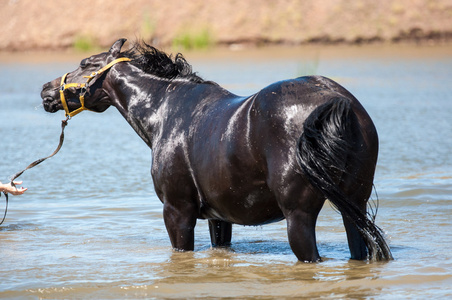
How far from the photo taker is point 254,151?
5.33 metres

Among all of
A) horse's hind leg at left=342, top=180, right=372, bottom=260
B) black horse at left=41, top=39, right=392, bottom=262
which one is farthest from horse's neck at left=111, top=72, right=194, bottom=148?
horse's hind leg at left=342, top=180, right=372, bottom=260

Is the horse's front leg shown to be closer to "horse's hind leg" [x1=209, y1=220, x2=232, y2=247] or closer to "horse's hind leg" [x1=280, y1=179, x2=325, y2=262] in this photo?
"horse's hind leg" [x1=209, y1=220, x2=232, y2=247]

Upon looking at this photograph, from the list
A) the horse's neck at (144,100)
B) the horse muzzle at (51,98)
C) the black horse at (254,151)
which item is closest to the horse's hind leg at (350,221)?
the black horse at (254,151)

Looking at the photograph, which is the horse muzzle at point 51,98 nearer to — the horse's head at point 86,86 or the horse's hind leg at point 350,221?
the horse's head at point 86,86

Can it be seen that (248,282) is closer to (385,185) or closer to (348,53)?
(385,185)

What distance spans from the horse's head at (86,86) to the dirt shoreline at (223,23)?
23.6 meters

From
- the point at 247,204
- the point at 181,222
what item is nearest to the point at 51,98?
the point at 181,222

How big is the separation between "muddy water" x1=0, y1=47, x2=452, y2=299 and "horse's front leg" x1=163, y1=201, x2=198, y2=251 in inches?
5.3

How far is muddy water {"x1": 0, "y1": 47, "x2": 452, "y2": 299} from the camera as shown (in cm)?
529

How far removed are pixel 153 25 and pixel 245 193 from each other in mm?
28705

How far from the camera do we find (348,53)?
27953mm

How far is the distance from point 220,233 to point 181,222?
1.97ft

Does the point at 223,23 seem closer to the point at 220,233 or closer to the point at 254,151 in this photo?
the point at 220,233

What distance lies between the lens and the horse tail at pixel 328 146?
502 centimetres
